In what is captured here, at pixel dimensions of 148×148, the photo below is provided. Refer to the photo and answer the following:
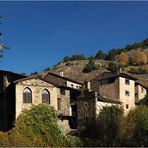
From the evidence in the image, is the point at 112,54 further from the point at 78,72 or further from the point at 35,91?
the point at 35,91

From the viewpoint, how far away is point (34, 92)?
66.8 meters

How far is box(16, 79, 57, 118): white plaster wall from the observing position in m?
65.2

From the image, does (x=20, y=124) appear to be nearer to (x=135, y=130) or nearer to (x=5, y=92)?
(x=5, y=92)

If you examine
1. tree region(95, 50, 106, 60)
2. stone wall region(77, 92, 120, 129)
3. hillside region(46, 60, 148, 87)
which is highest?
tree region(95, 50, 106, 60)

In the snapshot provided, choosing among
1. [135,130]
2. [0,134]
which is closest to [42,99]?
[0,134]

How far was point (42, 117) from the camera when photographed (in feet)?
216

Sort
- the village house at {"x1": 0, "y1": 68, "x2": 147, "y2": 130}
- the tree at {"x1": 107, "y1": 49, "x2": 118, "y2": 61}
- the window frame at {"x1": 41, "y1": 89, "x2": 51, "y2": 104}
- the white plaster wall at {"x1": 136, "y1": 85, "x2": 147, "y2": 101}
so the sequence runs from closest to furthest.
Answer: the village house at {"x1": 0, "y1": 68, "x2": 147, "y2": 130}
the window frame at {"x1": 41, "y1": 89, "x2": 51, "y2": 104}
the white plaster wall at {"x1": 136, "y1": 85, "x2": 147, "y2": 101}
the tree at {"x1": 107, "y1": 49, "x2": 118, "y2": 61}

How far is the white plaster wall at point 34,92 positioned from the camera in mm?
65250

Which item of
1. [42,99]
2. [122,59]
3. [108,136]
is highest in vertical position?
[122,59]

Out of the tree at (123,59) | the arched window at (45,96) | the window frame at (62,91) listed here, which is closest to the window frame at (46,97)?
the arched window at (45,96)

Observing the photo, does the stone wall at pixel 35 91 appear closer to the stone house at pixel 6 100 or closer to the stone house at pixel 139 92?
the stone house at pixel 6 100

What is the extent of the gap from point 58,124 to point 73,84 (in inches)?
751

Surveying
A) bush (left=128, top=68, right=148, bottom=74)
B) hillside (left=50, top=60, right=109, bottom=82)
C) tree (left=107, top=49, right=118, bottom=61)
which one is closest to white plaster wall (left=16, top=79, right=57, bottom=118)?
hillside (left=50, top=60, right=109, bottom=82)

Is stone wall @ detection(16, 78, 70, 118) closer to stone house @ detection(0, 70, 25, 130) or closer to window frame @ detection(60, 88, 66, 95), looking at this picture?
stone house @ detection(0, 70, 25, 130)
